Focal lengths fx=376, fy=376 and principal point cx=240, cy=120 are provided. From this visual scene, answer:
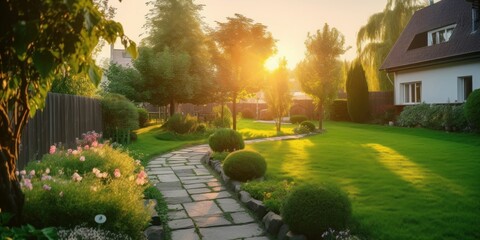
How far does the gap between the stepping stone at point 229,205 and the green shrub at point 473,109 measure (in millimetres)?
14160

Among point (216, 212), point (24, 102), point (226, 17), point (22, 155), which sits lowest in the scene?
point (216, 212)

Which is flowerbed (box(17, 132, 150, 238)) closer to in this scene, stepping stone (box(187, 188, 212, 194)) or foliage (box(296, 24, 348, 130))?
stepping stone (box(187, 188, 212, 194))

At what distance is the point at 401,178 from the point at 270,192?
132 inches

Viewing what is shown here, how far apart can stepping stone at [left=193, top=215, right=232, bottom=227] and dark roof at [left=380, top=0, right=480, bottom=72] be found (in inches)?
707

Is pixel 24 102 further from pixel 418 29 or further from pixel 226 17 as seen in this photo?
pixel 418 29

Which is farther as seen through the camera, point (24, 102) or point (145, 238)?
point (145, 238)

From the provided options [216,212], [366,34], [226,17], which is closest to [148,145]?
[226,17]

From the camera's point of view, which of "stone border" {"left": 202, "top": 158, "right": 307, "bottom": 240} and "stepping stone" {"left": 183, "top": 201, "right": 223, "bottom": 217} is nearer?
"stone border" {"left": 202, "top": 158, "right": 307, "bottom": 240}

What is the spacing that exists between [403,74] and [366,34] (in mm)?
6128

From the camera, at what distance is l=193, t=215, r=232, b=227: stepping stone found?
5234 millimetres

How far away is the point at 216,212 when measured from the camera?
19.1 ft

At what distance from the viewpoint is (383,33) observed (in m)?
28.9

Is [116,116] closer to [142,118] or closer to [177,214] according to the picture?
[142,118]

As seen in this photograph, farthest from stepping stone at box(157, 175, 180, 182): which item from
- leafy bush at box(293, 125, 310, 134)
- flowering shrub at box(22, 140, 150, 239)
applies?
leafy bush at box(293, 125, 310, 134)
